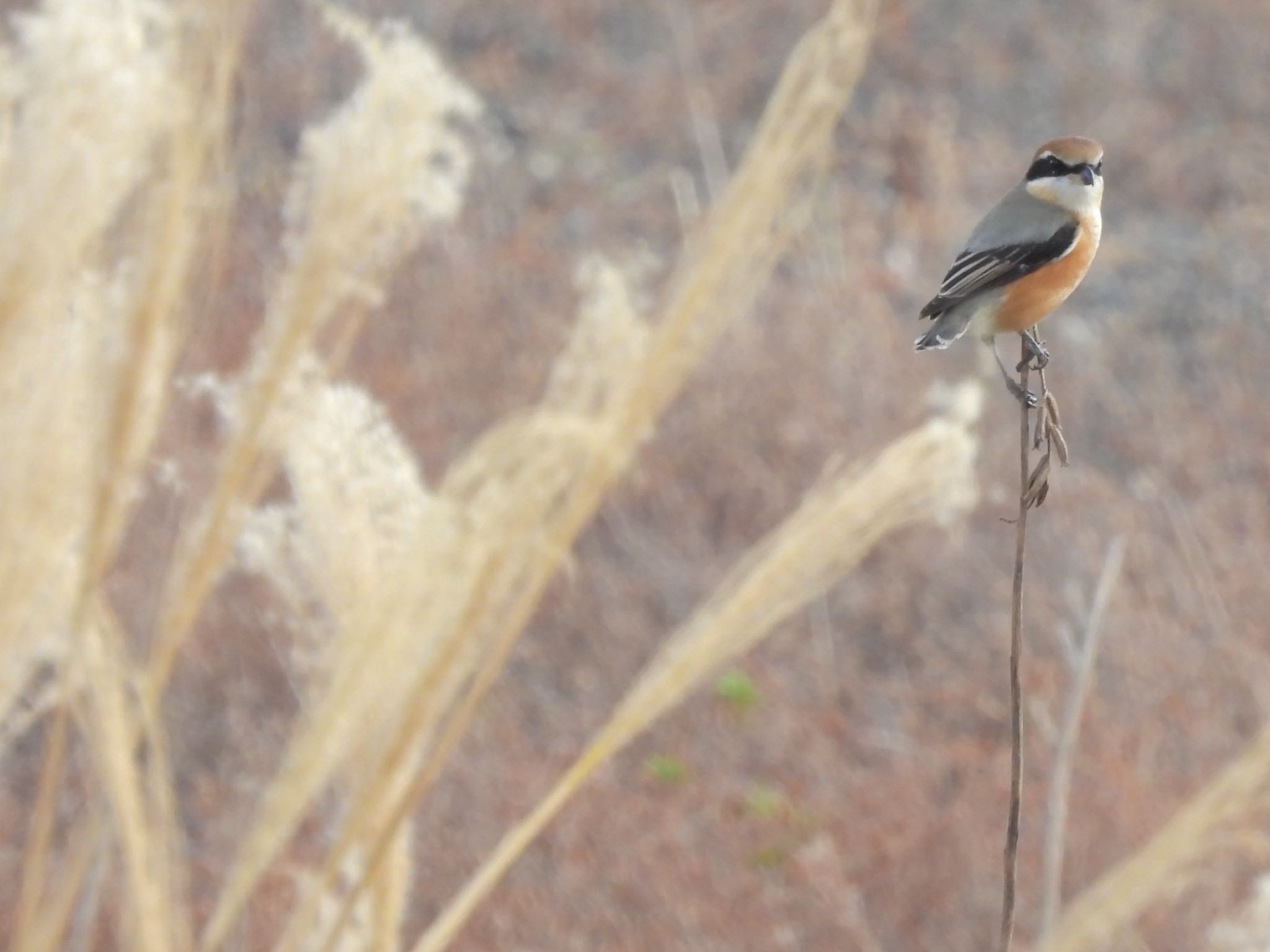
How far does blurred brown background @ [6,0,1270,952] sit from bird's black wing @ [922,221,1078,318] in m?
0.69

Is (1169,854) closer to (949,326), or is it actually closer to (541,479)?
(541,479)

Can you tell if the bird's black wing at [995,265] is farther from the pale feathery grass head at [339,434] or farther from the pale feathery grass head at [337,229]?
the pale feathery grass head at [337,229]

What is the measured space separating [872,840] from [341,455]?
265cm

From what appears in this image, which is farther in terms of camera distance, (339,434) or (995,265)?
(995,265)

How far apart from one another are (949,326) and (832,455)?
2594 mm

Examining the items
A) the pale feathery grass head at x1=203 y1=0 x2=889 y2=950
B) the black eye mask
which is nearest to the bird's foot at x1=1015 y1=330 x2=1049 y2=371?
the pale feathery grass head at x1=203 y1=0 x2=889 y2=950

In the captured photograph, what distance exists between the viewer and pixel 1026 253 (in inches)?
76.1

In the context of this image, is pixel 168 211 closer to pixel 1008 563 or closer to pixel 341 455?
pixel 341 455

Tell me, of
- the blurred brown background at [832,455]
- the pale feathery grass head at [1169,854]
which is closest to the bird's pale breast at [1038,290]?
the blurred brown background at [832,455]

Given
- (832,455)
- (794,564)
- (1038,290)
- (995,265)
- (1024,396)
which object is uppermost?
(832,455)

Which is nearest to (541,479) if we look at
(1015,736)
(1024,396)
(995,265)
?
(1015,736)

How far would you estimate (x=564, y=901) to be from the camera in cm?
341

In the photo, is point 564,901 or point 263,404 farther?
point 564,901

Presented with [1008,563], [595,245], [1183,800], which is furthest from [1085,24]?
[1183,800]
